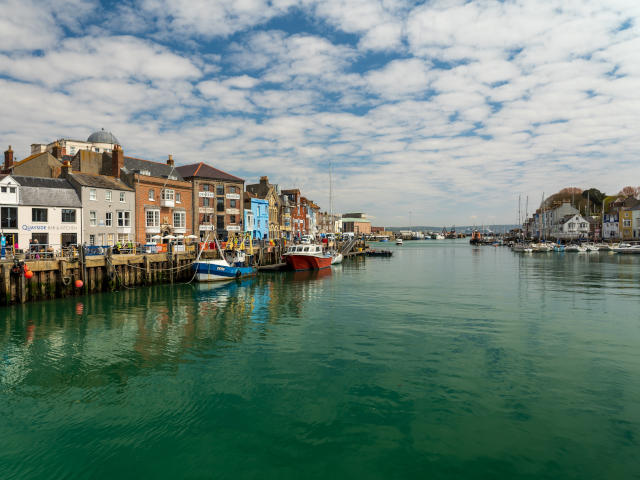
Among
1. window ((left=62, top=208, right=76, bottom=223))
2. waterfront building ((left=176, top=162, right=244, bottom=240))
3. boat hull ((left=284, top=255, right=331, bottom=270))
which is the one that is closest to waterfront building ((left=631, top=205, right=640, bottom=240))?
boat hull ((left=284, top=255, right=331, bottom=270))

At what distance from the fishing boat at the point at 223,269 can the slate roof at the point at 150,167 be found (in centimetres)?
2012

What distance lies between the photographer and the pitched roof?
207ft

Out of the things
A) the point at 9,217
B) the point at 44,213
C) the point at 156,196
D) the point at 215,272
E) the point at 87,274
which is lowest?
the point at 215,272

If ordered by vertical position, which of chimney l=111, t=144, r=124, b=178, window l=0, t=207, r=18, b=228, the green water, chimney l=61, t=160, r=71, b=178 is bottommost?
the green water

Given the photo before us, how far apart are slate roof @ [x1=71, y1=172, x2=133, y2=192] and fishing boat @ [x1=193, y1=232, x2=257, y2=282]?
16574mm

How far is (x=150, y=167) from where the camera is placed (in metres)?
58.9

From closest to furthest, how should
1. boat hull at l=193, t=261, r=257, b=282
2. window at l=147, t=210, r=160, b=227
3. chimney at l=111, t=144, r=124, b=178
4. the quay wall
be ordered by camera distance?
1. the quay wall
2. boat hull at l=193, t=261, r=257, b=282
3. chimney at l=111, t=144, r=124, b=178
4. window at l=147, t=210, r=160, b=227

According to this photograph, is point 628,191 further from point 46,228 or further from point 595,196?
point 46,228

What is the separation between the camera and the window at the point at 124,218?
49.8 meters

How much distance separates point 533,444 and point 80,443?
39.2 feet

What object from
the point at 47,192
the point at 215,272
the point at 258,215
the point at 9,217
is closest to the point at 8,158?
the point at 47,192

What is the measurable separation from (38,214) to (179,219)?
20.2 metres

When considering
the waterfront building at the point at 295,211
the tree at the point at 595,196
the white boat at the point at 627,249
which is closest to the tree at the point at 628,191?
the tree at the point at 595,196

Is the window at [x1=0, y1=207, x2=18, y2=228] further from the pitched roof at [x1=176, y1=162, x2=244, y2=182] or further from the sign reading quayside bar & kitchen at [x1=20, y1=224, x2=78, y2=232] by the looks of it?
the pitched roof at [x1=176, y1=162, x2=244, y2=182]
